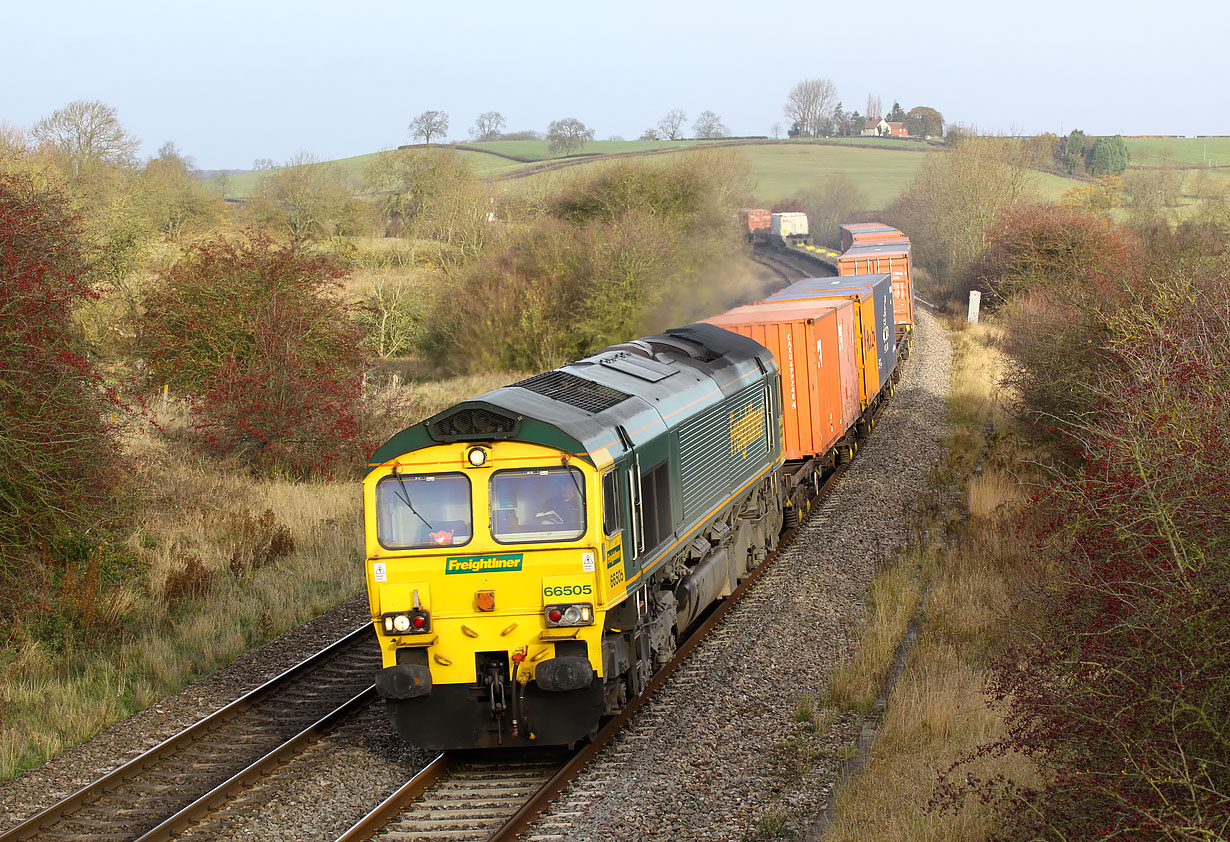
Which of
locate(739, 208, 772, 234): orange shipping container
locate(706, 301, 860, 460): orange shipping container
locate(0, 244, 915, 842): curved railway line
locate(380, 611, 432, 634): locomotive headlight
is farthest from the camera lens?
locate(739, 208, 772, 234): orange shipping container

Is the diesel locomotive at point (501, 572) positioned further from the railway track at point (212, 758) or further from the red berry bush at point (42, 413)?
the red berry bush at point (42, 413)

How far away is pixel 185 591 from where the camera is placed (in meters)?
14.2

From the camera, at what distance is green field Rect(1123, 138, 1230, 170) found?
97125 millimetres

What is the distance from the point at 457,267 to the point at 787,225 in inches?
1464

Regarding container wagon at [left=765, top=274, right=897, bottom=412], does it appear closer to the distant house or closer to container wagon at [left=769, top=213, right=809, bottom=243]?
container wagon at [left=769, top=213, right=809, bottom=243]

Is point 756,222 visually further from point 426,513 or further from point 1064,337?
point 426,513

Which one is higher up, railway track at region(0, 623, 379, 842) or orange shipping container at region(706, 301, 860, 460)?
orange shipping container at region(706, 301, 860, 460)

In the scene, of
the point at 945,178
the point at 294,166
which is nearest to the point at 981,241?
the point at 945,178

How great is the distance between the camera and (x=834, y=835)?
271 inches

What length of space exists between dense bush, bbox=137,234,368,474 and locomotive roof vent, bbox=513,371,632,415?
38.6ft

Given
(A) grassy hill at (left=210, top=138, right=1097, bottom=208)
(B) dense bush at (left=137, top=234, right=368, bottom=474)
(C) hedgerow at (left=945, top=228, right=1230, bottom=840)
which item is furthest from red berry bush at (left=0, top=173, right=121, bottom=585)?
(A) grassy hill at (left=210, top=138, right=1097, bottom=208)

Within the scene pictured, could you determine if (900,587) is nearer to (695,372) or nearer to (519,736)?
(695,372)

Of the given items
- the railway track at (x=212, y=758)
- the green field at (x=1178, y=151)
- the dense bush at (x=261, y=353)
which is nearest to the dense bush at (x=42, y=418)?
the railway track at (x=212, y=758)

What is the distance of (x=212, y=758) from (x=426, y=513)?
295cm
